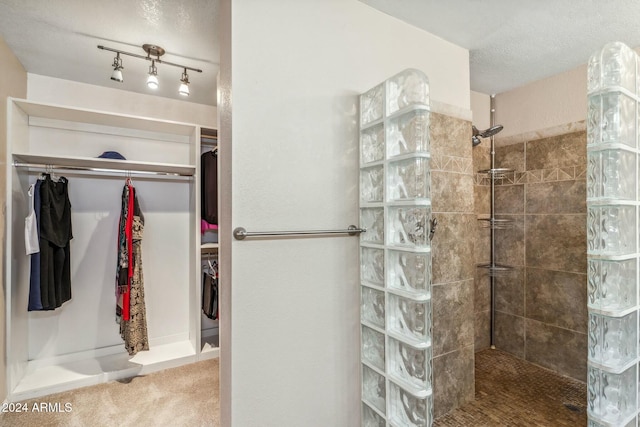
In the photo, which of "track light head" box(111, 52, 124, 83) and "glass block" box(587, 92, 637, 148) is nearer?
"glass block" box(587, 92, 637, 148)

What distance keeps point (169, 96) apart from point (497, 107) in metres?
2.99

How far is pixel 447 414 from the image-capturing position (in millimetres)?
1818

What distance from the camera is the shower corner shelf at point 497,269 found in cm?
257

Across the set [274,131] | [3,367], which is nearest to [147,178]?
[3,367]

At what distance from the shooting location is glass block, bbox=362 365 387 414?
4.49 ft

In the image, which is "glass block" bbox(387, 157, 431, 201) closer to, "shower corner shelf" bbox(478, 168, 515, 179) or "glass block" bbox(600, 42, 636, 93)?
"glass block" bbox(600, 42, 636, 93)

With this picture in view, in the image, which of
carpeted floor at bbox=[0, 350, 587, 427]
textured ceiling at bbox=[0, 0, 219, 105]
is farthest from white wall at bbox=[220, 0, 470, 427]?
carpeted floor at bbox=[0, 350, 587, 427]

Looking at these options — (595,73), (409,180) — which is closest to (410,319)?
(409,180)

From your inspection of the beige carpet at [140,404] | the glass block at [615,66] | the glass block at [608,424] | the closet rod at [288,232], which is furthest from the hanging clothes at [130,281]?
the glass block at [615,66]

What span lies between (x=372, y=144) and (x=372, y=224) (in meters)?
0.39

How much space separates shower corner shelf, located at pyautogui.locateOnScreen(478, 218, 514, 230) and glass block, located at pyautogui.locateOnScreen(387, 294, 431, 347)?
1750mm

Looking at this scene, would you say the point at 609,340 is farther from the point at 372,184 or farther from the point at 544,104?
the point at 544,104

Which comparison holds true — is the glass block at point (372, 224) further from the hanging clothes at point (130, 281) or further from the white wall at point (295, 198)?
the hanging clothes at point (130, 281)

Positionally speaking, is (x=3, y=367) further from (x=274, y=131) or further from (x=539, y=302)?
(x=539, y=302)
